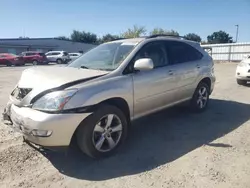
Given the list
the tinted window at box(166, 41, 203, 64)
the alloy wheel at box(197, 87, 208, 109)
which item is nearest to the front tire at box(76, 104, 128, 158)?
the tinted window at box(166, 41, 203, 64)

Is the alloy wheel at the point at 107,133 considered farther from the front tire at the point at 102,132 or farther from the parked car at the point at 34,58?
the parked car at the point at 34,58

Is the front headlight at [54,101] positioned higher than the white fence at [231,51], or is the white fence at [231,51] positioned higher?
the front headlight at [54,101]

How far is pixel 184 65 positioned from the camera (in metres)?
5.19

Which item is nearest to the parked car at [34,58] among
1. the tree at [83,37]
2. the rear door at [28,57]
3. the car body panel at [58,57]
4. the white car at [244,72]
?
the rear door at [28,57]

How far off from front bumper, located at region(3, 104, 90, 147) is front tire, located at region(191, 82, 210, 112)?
3144 mm

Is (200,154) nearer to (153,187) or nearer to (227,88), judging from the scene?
(153,187)

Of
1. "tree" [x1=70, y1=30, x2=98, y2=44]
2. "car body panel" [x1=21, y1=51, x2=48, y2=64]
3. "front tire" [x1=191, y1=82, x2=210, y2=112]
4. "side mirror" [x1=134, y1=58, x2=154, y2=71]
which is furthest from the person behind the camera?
"tree" [x1=70, y1=30, x2=98, y2=44]

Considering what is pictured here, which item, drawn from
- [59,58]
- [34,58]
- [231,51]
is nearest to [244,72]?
[231,51]

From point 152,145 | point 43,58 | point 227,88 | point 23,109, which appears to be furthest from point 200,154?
point 43,58

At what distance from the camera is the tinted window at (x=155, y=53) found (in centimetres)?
439

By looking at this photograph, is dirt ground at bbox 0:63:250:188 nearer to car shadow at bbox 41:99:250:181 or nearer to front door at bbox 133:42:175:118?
car shadow at bbox 41:99:250:181

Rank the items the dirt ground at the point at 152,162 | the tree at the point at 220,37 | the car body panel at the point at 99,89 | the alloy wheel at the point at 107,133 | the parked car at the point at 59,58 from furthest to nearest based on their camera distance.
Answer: the tree at the point at 220,37 → the parked car at the point at 59,58 → the alloy wheel at the point at 107,133 → the car body panel at the point at 99,89 → the dirt ground at the point at 152,162

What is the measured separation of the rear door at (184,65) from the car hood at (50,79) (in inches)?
68.1

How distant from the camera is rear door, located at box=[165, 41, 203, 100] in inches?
196
